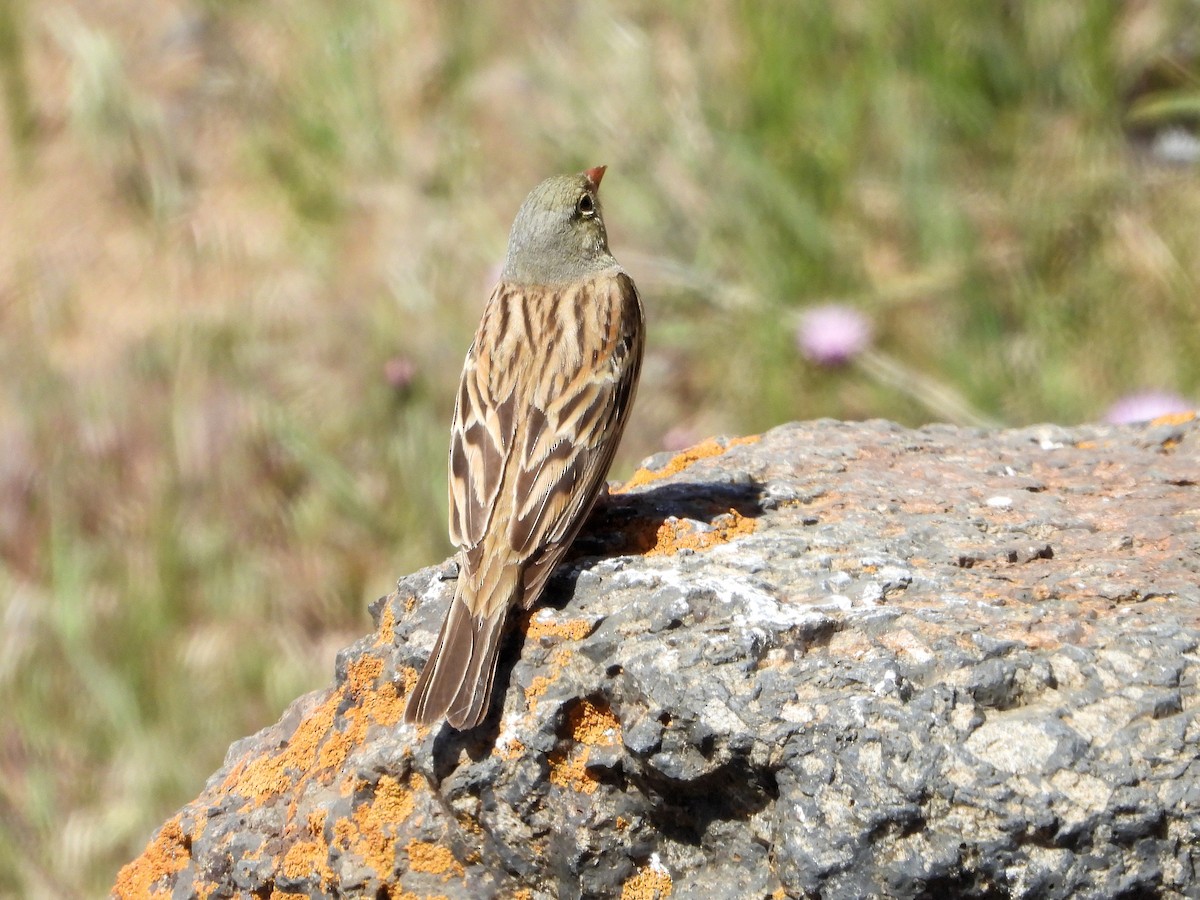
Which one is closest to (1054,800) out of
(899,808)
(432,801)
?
(899,808)

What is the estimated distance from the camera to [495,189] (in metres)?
8.19

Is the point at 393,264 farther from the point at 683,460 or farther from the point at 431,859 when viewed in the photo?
the point at 431,859

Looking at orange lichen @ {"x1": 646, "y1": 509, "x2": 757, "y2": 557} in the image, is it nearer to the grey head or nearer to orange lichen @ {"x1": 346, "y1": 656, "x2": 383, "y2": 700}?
orange lichen @ {"x1": 346, "y1": 656, "x2": 383, "y2": 700}

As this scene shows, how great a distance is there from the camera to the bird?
334cm

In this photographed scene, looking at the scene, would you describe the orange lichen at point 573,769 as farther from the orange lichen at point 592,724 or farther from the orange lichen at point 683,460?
the orange lichen at point 683,460

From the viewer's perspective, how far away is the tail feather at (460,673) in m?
3.17

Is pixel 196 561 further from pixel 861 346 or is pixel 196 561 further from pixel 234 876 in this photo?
pixel 234 876

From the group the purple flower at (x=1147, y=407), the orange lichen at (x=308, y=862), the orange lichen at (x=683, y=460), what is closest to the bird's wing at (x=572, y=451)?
the orange lichen at (x=683, y=460)

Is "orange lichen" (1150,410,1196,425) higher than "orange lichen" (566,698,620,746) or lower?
higher

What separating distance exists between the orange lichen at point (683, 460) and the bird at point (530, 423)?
22 centimetres

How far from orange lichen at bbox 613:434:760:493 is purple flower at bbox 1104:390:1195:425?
5.21 feet

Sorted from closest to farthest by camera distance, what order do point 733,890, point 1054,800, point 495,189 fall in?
point 1054,800 → point 733,890 → point 495,189

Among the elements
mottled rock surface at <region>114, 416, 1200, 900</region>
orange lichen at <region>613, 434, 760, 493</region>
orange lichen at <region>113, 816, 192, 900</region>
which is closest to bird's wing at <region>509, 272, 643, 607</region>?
mottled rock surface at <region>114, 416, 1200, 900</region>

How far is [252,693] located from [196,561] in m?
0.75
